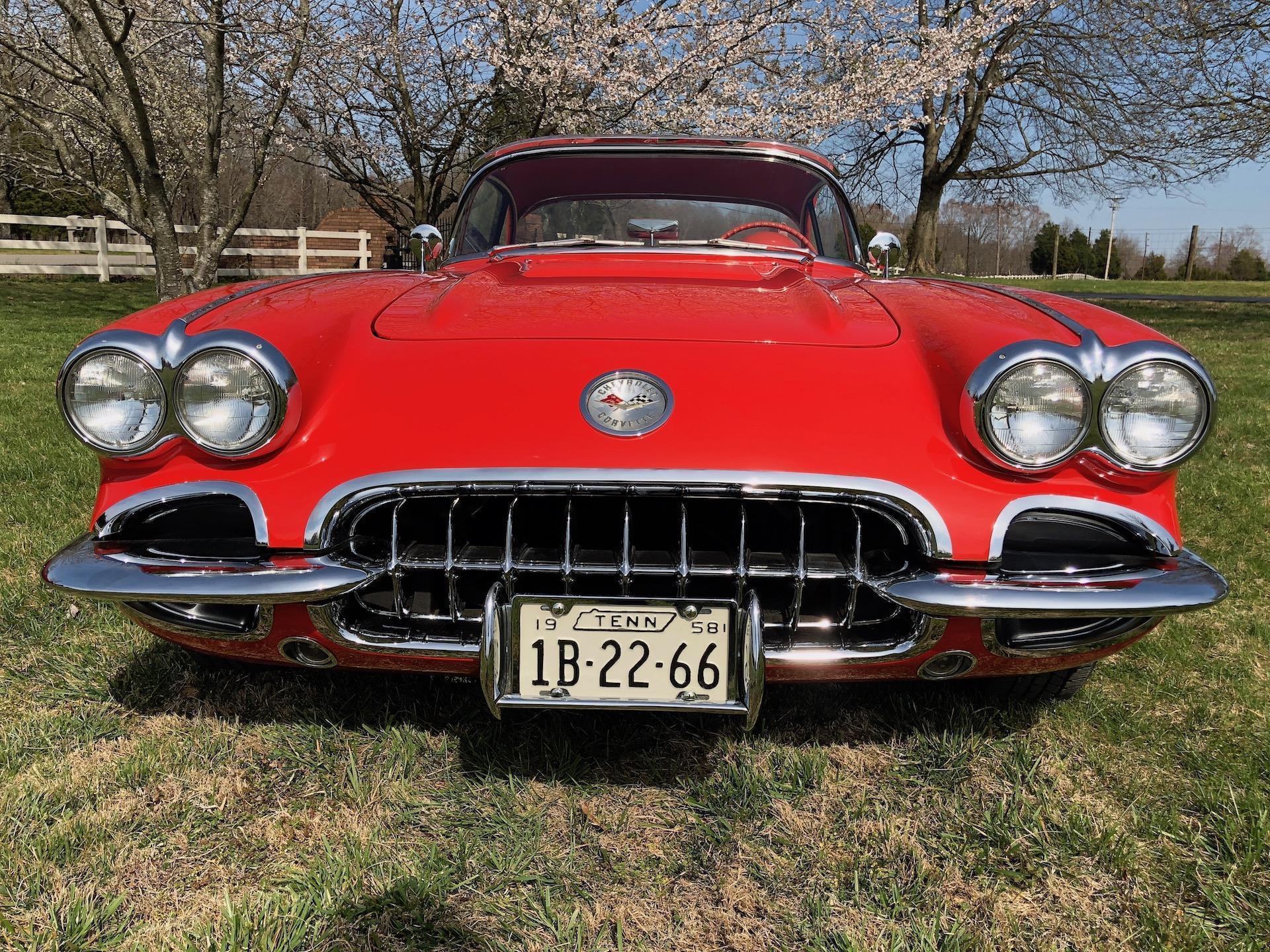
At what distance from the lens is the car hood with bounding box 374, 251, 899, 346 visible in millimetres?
1782

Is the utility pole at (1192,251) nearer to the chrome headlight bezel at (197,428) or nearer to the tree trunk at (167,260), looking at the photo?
the tree trunk at (167,260)

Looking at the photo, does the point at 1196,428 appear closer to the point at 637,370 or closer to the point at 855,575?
the point at 855,575

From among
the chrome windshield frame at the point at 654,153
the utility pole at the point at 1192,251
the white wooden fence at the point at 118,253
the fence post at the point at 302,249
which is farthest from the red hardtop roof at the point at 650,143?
the utility pole at the point at 1192,251

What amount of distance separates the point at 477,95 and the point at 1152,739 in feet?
34.8

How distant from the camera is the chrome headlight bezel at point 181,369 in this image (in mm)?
1618

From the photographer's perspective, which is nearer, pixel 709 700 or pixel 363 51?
pixel 709 700

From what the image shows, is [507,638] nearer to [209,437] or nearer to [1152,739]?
[209,437]

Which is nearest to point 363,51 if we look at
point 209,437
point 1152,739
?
point 209,437

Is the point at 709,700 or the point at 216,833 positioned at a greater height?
the point at 709,700

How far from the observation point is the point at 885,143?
16984 mm

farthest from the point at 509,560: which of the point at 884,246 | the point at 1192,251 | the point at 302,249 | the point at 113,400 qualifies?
the point at 1192,251

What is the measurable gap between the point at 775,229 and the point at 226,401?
76.5 inches

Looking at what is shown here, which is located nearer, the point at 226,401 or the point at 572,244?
the point at 226,401

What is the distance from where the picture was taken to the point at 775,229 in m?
2.97
